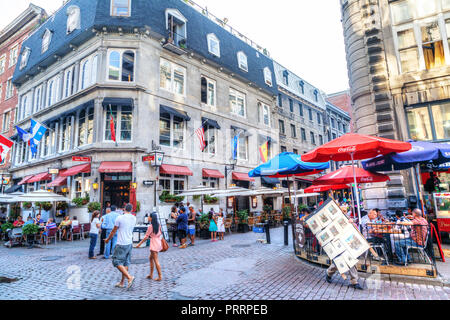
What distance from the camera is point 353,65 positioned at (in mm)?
13469

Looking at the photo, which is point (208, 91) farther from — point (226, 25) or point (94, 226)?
point (94, 226)

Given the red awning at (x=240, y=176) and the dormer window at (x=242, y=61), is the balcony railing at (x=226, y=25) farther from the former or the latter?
the red awning at (x=240, y=176)

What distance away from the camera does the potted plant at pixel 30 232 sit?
13.2 meters

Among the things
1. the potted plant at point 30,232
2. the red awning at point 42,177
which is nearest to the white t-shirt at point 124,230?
the potted plant at point 30,232

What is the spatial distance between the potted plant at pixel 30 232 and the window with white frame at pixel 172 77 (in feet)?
39.3

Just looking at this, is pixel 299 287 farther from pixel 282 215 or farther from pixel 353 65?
pixel 282 215

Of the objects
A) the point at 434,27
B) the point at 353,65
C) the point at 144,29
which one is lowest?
the point at 353,65

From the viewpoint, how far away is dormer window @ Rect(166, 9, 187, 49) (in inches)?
813

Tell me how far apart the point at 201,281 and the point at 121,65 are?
1673cm
